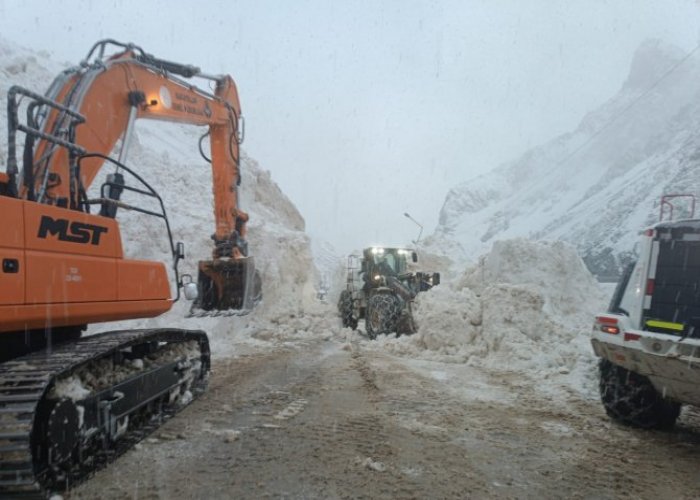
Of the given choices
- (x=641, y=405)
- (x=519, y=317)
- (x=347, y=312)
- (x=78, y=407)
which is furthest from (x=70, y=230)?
(x=347, y=312)

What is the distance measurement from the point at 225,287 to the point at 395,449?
4.86 metres

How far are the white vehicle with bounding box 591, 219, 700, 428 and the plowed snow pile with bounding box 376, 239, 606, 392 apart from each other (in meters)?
1.61

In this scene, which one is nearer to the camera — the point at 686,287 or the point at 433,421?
the point at 686,287

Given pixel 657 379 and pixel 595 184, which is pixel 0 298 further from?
pixel 595 184

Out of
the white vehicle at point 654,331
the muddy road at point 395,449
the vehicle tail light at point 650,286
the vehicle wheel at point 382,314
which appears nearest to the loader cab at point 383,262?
the vehicle wheel at point 382,314

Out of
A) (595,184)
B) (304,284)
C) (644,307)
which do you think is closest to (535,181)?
(595,184)

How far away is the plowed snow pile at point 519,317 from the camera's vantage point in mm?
8336

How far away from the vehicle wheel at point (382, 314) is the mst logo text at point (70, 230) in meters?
8.24

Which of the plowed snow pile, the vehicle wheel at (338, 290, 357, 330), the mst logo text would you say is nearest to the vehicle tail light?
the plowed snow pile

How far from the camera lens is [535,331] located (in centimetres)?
912

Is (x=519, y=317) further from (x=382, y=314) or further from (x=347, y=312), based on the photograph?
(x=347, y=312)

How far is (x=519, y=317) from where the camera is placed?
933 cm

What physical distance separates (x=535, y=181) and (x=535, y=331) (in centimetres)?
13038

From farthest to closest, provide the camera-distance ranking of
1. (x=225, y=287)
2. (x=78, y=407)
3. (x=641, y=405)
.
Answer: (x=225, y=287) < (x=641, y=405) < (x=78, y=407)
